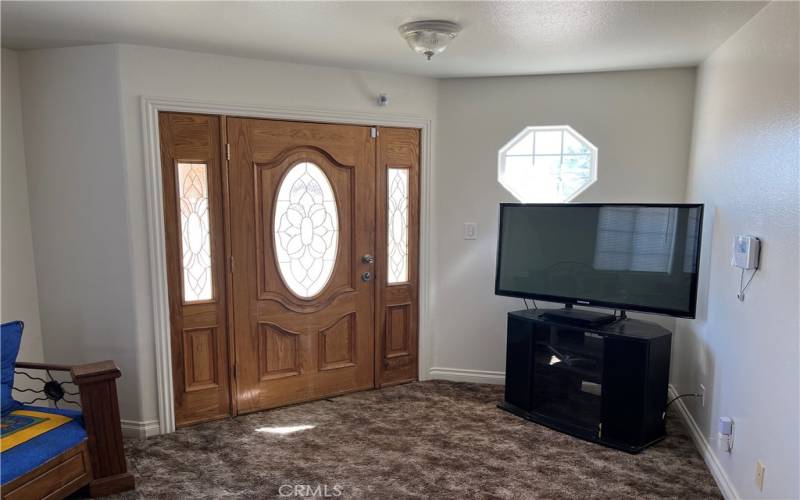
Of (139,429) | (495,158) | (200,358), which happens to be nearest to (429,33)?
(495,158)

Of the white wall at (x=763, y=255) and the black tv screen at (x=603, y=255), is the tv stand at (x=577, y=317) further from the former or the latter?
the white wall at (x=763, y=255)

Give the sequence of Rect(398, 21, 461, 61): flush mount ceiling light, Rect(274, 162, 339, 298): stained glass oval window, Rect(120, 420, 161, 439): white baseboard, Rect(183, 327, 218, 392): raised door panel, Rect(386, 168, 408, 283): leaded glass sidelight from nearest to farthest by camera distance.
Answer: Rect(398, 21, 461, 61): flush mount ceiling light < Rect(120, 420, 161, 439): white baseboard < Rect(183, 327, 218, 392): raised door panel < Rect(274, 162, 339, 298): stained glass oval window < Rect(386, 168, 408, 283): leaded glass sidelight

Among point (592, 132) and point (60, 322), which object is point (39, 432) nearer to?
point (60, 322)

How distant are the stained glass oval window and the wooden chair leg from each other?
4.07ft

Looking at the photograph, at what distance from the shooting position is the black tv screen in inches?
113

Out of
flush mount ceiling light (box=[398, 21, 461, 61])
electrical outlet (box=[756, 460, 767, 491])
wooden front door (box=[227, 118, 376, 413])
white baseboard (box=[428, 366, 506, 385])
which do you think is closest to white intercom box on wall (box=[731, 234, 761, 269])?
electrical outlet (box=[756, 460, 767, 491])

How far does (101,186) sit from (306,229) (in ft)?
3.95

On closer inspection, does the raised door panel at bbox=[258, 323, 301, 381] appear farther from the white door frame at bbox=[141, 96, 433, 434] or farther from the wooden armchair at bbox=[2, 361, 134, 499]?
the wooden armchair at bbox=[2, 361, 134, 499]

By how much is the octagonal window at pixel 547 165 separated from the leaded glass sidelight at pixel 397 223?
0.70m

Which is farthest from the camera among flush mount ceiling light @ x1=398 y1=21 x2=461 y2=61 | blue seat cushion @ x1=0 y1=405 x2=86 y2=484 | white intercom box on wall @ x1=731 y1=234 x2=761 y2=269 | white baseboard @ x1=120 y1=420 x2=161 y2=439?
white baseboard @ x1=120 y1=420 x2=161 y2=439

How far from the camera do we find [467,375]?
3.98 metres

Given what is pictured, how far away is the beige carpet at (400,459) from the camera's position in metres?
2.54

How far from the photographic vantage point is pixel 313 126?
11.3 ft

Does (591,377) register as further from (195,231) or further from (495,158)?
(195,231)
